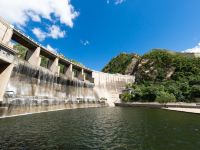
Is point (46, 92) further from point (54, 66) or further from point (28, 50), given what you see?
point (28, 50)

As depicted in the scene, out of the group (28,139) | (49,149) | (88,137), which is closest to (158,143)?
(88,137)

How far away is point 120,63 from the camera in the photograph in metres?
135

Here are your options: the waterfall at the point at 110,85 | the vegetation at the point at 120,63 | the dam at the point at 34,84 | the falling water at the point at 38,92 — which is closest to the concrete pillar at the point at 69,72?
the dam at the point at 34,84

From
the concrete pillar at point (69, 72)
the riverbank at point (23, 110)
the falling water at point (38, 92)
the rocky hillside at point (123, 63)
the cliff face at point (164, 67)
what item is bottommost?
the riverbank at point (23, 110)

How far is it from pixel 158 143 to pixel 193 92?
6396 centimetres

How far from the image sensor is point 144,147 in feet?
52.1

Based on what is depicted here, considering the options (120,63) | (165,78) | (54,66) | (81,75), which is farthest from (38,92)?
(120,63)

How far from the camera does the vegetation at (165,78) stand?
7564cm

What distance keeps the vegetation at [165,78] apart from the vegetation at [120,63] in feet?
60.3

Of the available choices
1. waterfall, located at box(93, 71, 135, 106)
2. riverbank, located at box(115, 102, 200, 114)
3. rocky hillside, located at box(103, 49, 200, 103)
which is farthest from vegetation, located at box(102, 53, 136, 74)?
riverbank, located at box(115, 102, 200, 114)

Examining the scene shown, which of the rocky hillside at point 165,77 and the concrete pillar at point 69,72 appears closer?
the concrete pillar at point 69,72

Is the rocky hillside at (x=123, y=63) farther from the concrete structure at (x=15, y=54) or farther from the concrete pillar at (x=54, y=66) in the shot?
the concrete pillar at (x=54, y=66)

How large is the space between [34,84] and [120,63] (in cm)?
9237

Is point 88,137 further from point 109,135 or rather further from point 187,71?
point 187,71
